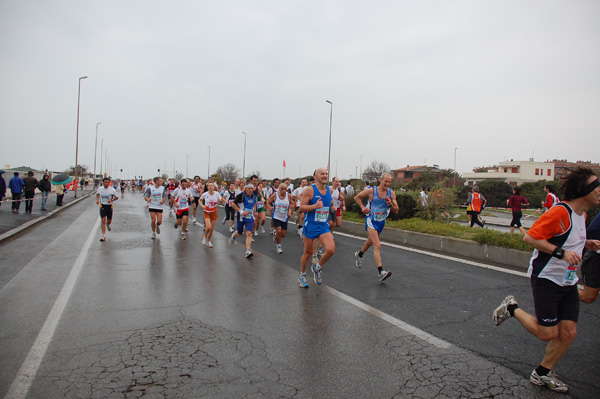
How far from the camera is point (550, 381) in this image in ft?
10.5

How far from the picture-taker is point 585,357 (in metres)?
3.84

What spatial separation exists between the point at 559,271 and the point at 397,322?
1960 mm

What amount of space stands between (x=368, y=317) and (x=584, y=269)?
95.8 inches

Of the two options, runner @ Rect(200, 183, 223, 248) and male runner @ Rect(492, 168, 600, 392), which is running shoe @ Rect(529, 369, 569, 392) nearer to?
male runner @ Rect(492, 168, 600, 392)

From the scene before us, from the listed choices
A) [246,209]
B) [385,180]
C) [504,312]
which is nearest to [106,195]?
[246,209]

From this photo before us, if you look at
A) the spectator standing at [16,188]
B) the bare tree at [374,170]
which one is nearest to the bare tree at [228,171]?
the bare tree at [374,170]

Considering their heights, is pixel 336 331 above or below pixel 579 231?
below

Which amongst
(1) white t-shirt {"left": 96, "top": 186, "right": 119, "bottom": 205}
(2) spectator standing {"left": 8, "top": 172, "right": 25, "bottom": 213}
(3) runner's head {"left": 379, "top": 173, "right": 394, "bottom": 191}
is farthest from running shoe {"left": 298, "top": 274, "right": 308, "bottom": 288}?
(2) spectator standing {"left": 8, "top": 172, "right": 25, "bottom": 213}

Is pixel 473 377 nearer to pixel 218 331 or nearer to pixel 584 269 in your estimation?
pixel 584 269

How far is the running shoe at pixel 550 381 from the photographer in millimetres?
3178

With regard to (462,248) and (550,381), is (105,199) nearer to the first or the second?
(462,248)

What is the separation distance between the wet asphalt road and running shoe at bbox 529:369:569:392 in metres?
0.07

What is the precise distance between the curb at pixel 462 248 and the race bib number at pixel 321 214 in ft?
14.2

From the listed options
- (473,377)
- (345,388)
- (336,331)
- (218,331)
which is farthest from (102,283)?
(473,377)
